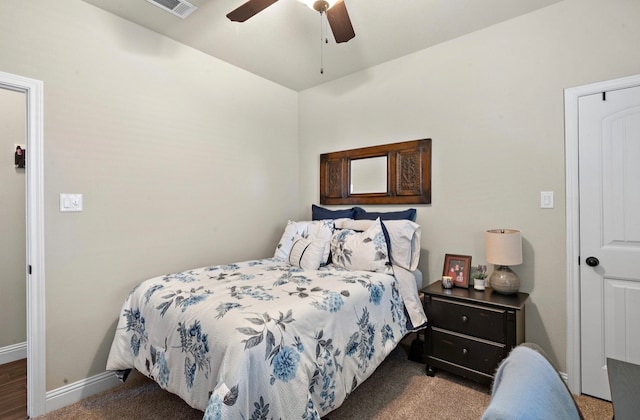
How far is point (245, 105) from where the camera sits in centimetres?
327

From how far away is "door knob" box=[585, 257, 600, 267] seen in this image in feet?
6.84

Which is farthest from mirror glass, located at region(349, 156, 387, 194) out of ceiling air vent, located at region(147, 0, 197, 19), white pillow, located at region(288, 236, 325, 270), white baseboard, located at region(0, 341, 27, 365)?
white baseboard, located at region(0, 341, 27, 365)

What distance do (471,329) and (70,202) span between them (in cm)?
285

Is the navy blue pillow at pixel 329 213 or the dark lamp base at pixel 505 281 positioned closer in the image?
the dark lamp base at pixel 505 281

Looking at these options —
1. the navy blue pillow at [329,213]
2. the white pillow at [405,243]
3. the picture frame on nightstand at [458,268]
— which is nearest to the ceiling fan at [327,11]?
the white pillow at [405,243]

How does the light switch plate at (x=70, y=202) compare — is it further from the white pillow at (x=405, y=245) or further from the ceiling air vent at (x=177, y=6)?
the white pillow at (x=405, y=245)

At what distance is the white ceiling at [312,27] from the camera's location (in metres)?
2.24

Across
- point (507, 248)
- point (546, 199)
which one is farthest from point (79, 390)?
point (546, 199)

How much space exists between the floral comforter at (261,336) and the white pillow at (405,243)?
26 cm

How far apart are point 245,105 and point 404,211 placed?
76.0 inches

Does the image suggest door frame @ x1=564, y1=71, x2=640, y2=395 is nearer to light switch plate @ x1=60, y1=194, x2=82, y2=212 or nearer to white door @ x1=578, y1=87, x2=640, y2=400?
white door @ x1=578, y1=87, x2=640, y2=400

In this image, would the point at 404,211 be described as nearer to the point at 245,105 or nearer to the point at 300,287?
the point at 300,287

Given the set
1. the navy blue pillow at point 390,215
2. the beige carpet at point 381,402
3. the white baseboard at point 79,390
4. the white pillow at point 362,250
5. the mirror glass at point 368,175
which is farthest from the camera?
the mirror glass at point 368,175

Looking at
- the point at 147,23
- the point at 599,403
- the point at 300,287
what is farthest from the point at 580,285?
the point at 147,23
